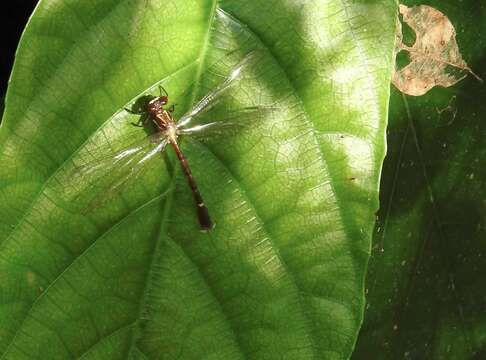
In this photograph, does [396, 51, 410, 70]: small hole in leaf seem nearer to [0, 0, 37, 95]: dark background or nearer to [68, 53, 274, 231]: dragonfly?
[68, 53, 274, 231]: dragonfly

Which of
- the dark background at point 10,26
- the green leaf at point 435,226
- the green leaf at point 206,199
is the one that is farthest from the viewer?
the green leaf at point 435,226

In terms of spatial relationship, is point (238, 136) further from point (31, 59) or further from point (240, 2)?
point (31, 59)

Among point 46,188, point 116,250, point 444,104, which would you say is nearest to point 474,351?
point 444,104

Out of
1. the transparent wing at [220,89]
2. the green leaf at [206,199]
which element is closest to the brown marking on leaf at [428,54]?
the green leaf at [206,199]

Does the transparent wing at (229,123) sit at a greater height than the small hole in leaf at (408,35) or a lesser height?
lesser

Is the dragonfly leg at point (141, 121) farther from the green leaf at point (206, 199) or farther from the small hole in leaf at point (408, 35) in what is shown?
the small hole in leaf at point (408, 35)

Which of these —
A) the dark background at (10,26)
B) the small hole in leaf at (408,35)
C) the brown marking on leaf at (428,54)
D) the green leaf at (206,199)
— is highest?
the dark background at (10,26)

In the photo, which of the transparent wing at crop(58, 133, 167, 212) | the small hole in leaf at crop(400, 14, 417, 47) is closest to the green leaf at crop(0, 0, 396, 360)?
the transparent wing at crop(58, 133, 167, 212)
